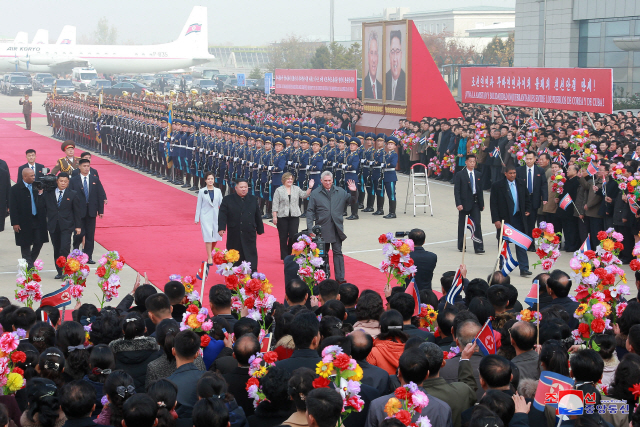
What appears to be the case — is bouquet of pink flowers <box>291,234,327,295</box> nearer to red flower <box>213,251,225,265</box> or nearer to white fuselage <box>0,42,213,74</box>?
red flower <box>213,251,225,265</box>

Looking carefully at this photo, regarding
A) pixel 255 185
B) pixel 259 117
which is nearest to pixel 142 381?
pixel 255 185

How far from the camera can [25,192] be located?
10984 millimetres

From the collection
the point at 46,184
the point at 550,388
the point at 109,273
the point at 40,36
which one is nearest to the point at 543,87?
the point at 46,184

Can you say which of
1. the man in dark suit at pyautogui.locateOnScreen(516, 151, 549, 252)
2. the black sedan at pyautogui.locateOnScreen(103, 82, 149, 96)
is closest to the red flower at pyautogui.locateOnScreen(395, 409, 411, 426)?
the man in dark suit at pyautogui.locateOnScreen(516, 151, 549, 252)

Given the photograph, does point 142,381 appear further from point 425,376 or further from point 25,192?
point 25,192

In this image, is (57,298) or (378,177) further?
(378,177)

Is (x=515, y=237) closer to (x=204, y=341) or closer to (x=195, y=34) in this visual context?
(x=204, y=341)

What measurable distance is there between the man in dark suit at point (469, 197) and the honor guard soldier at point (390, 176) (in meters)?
2.94

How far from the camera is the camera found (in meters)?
10.8

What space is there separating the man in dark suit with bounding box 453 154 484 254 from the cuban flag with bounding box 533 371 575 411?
8.06m

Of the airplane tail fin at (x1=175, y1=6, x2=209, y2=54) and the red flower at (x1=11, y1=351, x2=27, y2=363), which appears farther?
the airplane tail fin at (x1=175, y1=6, x2=209, y2=54)

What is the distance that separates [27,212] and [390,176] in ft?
23.4

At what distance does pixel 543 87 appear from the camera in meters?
18.5

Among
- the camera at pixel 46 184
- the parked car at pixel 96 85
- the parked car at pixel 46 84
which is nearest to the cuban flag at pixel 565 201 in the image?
the camera at pixel 46 184
